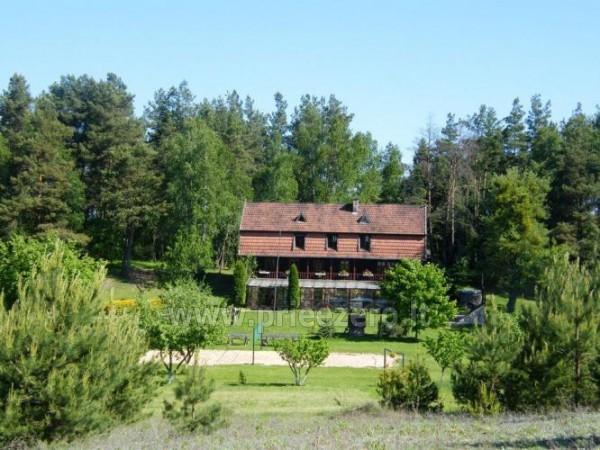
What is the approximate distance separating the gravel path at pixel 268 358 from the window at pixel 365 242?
18339 mm

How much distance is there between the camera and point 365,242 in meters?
50.5

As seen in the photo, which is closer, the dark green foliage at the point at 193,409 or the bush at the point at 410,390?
the dark green foliage at the point at 193,409

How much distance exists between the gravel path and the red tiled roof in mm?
18434

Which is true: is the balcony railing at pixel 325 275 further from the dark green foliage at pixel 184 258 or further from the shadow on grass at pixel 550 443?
the shadow on grass at pixel 550 443

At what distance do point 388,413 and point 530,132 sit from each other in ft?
174

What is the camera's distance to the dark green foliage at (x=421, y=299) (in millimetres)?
36188

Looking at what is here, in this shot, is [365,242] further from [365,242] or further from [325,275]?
[325,275]

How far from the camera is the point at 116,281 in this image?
5312 cm

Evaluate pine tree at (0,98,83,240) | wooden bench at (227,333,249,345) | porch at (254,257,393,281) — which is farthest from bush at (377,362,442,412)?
pine tree at (0,98,83,240)

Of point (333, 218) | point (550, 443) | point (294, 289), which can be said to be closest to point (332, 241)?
point (333, 218)

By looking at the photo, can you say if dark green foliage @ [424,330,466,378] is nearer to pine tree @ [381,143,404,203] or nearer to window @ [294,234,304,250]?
window @ [294,234,304,250]

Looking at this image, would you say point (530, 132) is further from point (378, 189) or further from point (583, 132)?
point (378, 189)

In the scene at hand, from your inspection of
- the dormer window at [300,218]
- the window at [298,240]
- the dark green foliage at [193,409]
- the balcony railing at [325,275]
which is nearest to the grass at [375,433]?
the dark green foliage at [193,409]

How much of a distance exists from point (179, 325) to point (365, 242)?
1049 inches
